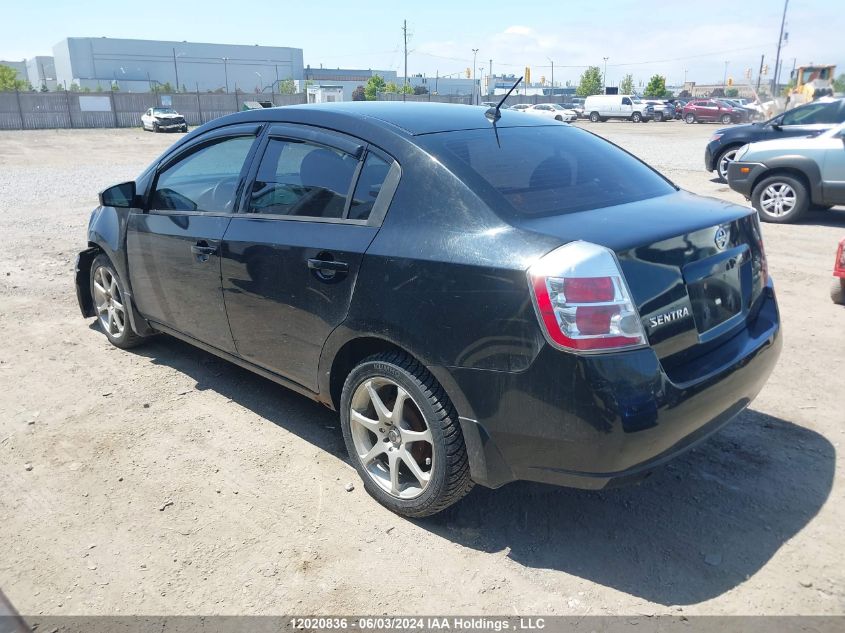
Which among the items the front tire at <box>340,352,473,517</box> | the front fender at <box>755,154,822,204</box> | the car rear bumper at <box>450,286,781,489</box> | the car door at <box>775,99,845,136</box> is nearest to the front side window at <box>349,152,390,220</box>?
the front tire at <box>340,352,473,517</box>

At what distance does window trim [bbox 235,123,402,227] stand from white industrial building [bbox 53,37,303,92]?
104239 mm

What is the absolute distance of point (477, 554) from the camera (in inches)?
113

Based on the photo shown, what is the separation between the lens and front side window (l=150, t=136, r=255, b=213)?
383cm

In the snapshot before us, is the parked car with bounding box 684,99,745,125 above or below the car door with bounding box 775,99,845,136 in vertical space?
below

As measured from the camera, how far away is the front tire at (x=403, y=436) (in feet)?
9.12

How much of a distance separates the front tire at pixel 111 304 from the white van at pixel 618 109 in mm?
49921

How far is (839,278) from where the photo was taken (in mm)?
5938

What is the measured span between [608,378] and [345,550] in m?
1.37

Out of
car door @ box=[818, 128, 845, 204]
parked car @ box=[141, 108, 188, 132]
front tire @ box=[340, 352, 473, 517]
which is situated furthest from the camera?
parked car @ box=[141, 108, 188, 132]

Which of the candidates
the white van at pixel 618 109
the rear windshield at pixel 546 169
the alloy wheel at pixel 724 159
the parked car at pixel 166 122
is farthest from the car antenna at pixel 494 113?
the white van at pixel 618 109

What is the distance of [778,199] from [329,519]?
9219 mm

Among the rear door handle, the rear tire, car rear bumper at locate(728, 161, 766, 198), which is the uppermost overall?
the rear door handle

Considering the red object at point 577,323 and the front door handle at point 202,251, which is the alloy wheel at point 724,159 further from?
the red object at point 577,323

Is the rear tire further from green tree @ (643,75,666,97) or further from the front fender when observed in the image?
green tree @ (643,75,666,97)
